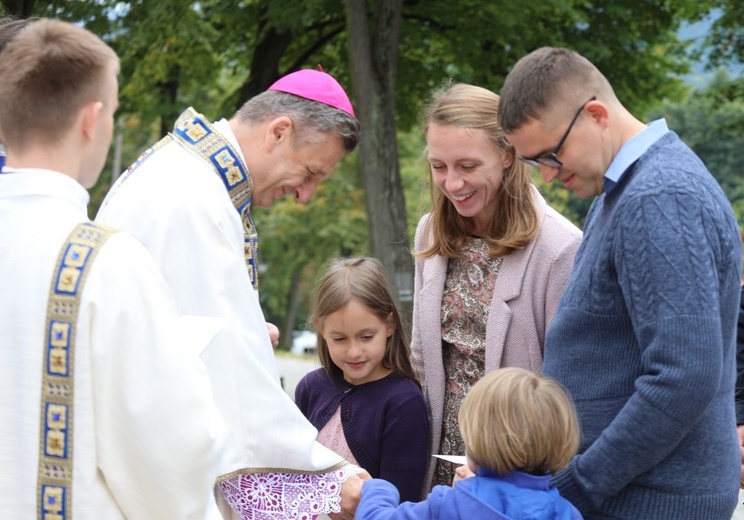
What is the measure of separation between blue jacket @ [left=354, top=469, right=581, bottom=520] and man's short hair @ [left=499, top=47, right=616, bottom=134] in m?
0.96

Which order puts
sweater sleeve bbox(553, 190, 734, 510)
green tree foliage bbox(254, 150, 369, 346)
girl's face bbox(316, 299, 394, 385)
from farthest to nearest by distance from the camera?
green tree foliage bbox(254, 150, 369, 346), girl's face bbox(316, 299, 394, 385), sweater sleeve bbox(553, 190, 734, 510)

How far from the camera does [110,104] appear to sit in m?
2.27

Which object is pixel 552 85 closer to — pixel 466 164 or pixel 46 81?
pixel 466 164

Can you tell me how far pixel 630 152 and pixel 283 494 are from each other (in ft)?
4.90

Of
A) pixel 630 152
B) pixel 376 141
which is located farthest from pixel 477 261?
pixel 376 141

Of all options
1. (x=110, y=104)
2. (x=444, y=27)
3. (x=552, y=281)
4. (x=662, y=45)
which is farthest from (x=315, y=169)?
(x=662, y=45)

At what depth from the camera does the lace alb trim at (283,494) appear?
9.93 feet

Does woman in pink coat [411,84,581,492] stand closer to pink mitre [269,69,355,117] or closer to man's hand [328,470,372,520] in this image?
pink mitre [269,69,355,117]

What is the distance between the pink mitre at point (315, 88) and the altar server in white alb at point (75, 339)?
1.14 m

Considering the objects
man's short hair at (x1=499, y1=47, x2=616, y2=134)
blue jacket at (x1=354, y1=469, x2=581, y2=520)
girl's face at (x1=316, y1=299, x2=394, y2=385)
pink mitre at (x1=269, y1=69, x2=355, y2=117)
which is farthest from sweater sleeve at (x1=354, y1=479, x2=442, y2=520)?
pink mitre at (x1=269, y1=69, x2=355, y2=117)

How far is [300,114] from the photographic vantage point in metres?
3.24

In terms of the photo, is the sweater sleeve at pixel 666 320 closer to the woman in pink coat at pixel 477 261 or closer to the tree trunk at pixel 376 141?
the woman in pink coat at pixel 477 261

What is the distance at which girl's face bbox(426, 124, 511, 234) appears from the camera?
11.1ft

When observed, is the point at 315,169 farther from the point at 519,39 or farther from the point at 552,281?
the point at 519,39
